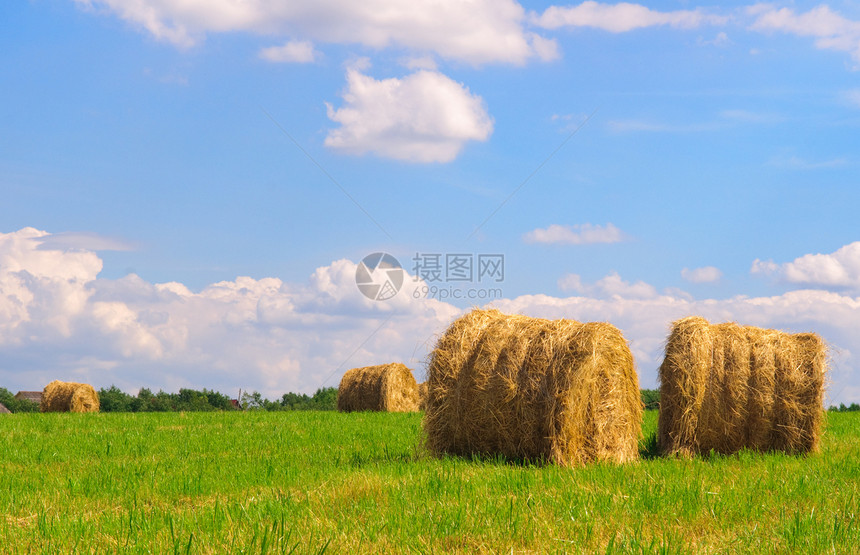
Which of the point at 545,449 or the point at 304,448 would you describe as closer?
the point at 545,449

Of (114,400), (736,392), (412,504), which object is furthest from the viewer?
(114,400)

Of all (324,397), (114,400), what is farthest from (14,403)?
(324,397)

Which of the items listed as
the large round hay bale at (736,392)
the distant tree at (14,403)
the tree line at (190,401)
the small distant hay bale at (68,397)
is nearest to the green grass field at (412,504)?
the large round hay bale at (736,392)

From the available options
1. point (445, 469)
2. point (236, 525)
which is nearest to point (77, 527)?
point (236, 525)

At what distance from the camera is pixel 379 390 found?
27.0 meters

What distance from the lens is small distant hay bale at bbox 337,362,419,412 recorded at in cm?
2688

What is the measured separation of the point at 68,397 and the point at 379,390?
1433cm

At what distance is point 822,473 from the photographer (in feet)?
30.1

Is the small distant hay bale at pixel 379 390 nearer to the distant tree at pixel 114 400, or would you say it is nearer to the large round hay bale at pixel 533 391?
the large round hay bale at pixel 533 391

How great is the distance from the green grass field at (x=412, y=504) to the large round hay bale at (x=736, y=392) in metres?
0.51

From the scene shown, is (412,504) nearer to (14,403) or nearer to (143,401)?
(143,401)

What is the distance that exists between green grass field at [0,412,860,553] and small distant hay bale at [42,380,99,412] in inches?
817

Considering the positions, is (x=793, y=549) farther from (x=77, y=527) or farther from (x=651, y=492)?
(x=77, y=527)

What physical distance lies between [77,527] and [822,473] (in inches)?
340
